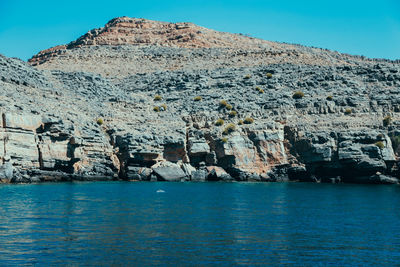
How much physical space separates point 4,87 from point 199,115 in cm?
3200

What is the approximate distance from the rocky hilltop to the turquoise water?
61.7 ft

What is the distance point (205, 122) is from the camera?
87.2m

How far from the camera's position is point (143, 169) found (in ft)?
250

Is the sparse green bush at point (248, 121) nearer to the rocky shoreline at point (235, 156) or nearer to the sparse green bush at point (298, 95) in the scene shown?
the rocky shoreline at point (235, 156)

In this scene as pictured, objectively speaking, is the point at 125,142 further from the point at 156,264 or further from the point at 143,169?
the point at 156,264

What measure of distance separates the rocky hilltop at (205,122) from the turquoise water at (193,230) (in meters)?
18.8

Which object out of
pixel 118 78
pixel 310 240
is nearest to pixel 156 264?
pixel 310 240

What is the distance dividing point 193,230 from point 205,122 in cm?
5684

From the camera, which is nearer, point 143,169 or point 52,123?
point 52,123

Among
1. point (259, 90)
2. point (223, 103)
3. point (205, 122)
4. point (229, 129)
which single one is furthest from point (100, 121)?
point (259, 90)

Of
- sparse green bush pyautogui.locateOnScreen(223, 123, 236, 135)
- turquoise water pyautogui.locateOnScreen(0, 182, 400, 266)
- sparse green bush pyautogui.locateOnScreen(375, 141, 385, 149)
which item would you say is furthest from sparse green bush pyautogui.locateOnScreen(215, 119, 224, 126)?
turquoise water pyautogui.locateOnScreen(0, 182, 400, 266)

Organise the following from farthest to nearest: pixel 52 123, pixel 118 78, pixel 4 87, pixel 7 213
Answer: pixel 118 78
pixel 4 87
pixel 52 123
pixel 7 213

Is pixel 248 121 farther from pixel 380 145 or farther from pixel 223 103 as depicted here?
pixel 380 145

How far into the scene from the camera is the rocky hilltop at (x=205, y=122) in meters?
69.4
